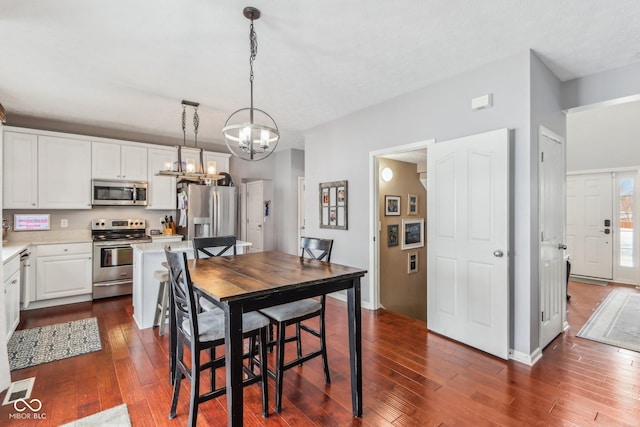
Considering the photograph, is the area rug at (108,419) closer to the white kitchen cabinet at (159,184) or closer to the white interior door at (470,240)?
the white interior door at (470,240)

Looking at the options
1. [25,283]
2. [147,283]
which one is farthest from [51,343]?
[25,283]

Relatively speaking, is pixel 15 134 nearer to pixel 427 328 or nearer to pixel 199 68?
pixel 199 68

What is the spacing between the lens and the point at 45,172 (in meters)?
4.28

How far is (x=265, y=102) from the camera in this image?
151 inches

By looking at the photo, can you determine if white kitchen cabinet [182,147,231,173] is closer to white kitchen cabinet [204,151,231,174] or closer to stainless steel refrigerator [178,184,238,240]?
white kitchen cabinet [204,151,231,174]

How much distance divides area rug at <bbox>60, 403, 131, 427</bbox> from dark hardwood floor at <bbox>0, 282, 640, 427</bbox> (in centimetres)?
6

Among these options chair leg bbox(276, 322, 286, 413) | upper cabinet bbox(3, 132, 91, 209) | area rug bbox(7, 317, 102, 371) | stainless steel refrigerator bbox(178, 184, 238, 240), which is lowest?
area rug bbox(7, 317, 102, 371)

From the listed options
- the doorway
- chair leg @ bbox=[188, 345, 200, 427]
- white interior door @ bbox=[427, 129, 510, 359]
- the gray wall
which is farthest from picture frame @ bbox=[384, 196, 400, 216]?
chair leg @ bbox=[188, 345, 200, 427]

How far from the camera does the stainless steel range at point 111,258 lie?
4383 millimetres

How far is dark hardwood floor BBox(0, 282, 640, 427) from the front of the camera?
1950mm

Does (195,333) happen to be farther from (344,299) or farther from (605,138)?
(605,138)

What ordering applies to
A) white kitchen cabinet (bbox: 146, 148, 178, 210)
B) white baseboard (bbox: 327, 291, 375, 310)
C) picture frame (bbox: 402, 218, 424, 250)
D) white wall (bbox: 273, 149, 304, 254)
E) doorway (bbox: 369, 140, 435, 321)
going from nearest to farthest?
doorway (bbox: 369, 140, 435, 321), white baseboard (bbox: 327, 291, 375, 310), picture frame (bbox: 402, 218, 424, 250), white kitchen cabinet (bbox: 146, 148, 178, 210), white wall (bbox: 273, 149, 304, 254)

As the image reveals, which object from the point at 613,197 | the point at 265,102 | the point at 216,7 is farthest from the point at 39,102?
the point at 613,197

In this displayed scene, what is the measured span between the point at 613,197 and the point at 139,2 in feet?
24.5
